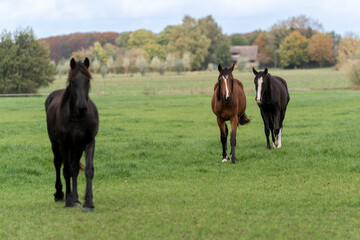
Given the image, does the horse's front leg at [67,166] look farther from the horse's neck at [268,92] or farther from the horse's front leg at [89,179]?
the horse's neck at [268,92]

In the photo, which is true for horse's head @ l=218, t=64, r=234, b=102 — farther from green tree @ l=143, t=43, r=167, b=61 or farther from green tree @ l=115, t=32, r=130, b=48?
green tree @ l=115, t=32, r=130, b=48

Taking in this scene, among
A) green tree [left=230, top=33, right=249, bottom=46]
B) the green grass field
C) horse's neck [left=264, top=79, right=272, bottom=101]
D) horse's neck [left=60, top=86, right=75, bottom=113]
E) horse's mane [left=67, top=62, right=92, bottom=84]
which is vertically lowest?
the green grass field

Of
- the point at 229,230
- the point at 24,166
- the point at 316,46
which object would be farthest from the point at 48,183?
the point at 316,46

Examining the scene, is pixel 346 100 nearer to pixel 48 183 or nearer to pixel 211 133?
pixel 211 133

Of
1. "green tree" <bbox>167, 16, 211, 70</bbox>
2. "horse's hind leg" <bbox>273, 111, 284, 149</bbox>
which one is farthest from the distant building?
"horse's hind leg" <bbox>273, 111, 284, 149</bbox>

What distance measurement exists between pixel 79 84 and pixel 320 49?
120 metres

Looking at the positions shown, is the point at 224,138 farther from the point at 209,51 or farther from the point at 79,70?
the point at 209,51

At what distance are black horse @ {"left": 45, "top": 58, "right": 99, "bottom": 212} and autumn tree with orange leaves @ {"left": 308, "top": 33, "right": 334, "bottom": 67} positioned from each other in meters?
118

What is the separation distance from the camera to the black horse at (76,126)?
22.8 ft

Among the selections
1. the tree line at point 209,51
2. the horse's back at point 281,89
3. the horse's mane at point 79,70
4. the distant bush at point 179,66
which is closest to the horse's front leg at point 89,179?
the horse's mane at point 79,70

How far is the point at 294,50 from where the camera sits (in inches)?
4638

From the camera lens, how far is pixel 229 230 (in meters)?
6.09

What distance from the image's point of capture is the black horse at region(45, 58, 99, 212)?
694 centimetres

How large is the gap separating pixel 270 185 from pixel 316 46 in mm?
117161
